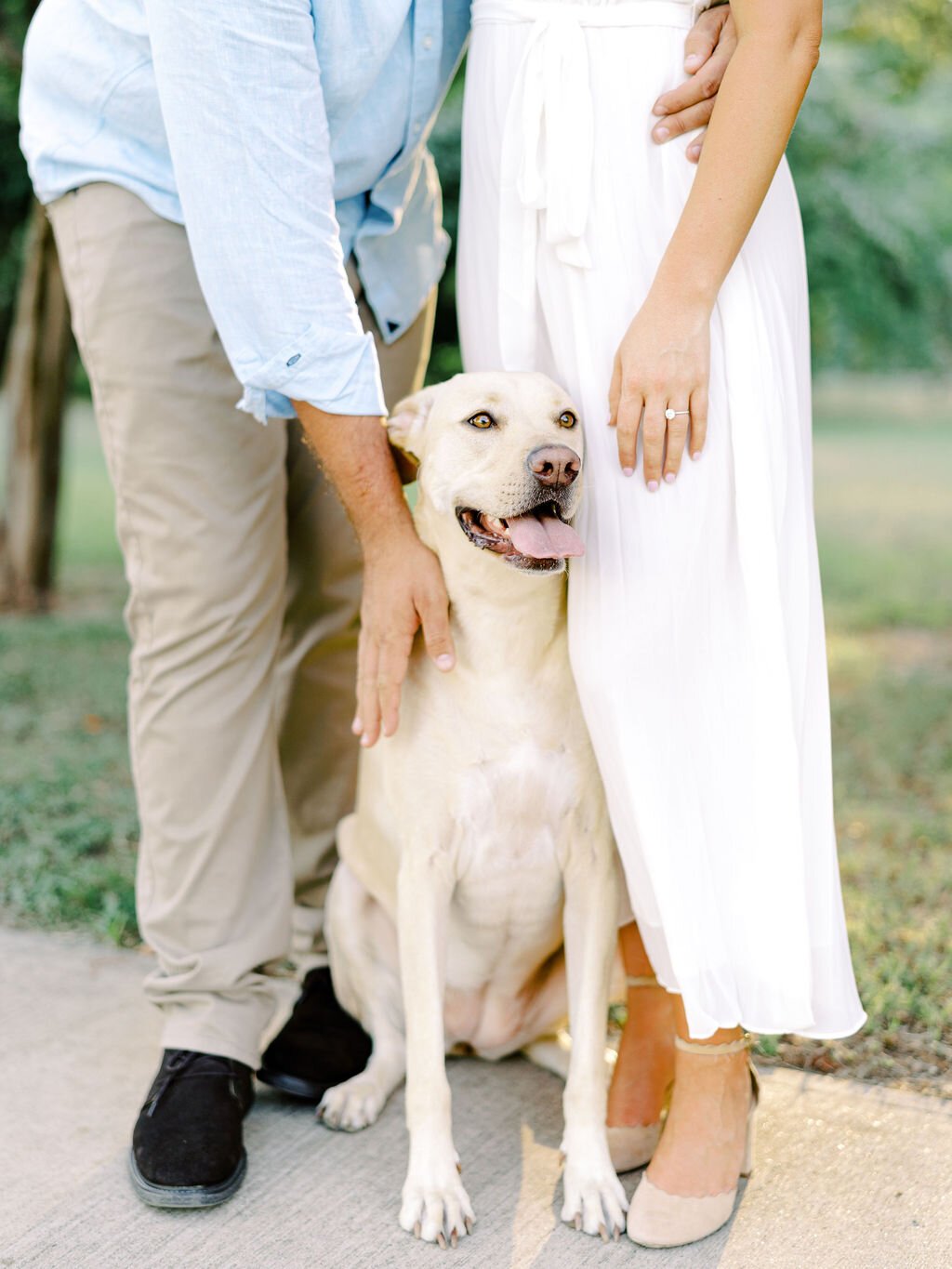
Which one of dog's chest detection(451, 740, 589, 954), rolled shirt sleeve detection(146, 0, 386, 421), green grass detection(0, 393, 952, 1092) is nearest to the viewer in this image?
rolled shirt sleeve detection(146, 0, 386, 421)

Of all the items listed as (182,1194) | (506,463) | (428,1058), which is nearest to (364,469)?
(506,463)

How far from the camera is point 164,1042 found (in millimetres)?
2561

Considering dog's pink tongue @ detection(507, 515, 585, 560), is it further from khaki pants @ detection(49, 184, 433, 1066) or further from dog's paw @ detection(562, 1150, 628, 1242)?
dog's paw @ detection(562, 1150, 628, 1242)

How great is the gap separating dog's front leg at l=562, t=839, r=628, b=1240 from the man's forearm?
65cm

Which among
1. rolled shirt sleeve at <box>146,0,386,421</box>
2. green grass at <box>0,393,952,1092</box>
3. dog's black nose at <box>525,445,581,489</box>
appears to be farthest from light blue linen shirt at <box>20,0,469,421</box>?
green grass at <box>0,393,952,1092</box>

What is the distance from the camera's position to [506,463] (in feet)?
7.36

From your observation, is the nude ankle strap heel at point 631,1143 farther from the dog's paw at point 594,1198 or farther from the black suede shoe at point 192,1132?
the black suede shoe at point 192,1132

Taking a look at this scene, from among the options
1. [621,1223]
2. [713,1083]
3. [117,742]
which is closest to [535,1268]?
[621,1223]

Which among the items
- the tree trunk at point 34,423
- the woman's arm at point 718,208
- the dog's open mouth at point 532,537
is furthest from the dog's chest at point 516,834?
the tree trunk at point 34,423

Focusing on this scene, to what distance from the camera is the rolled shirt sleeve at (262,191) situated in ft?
7.15

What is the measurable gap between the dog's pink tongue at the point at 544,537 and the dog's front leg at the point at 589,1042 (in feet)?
1.88

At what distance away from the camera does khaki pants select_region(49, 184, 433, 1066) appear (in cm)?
249

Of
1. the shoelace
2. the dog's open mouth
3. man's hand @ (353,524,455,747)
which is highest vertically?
the dog's open mouth

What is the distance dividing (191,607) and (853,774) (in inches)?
116
